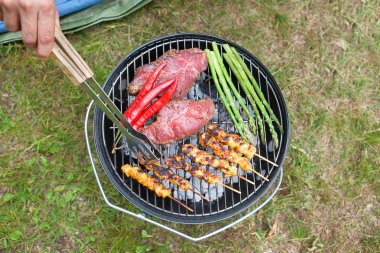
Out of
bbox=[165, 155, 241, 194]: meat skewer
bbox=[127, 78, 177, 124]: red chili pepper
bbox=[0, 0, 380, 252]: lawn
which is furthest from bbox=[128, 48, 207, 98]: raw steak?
bbox=[0, 0, 380, 252]: lawn

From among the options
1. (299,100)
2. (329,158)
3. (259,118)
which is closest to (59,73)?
(259,118)

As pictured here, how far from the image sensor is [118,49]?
5289 millimetres

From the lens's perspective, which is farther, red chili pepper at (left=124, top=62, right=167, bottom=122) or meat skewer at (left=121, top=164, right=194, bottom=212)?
red chili pepper at (left=124, top=62, right=167, bottom=122)

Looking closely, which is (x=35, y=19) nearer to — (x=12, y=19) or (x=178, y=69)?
(x=12, y=19)

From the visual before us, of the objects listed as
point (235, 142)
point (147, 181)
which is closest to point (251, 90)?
point (235, 142)

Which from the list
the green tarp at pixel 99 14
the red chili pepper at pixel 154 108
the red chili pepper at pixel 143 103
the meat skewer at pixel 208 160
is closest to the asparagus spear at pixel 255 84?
the meat skewer at pixel 208 160

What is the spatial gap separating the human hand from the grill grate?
1.62 m

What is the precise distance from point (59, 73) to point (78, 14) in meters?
0.85

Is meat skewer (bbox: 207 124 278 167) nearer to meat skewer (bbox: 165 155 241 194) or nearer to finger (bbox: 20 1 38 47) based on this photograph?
meat skewer (bbox: 165 155 241 194)

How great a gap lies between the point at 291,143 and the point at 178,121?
190 cm

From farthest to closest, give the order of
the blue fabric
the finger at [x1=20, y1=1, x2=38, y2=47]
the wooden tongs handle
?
the blue fabric
the wooden tongs handle
the finger at [x1=20, y1=1, x2=38, y2=47]

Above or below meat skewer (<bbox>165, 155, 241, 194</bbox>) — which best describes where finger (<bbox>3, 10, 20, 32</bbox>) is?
above

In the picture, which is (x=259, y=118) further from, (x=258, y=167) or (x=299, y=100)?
(x=299, y=100)

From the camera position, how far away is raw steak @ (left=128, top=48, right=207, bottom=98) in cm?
423
